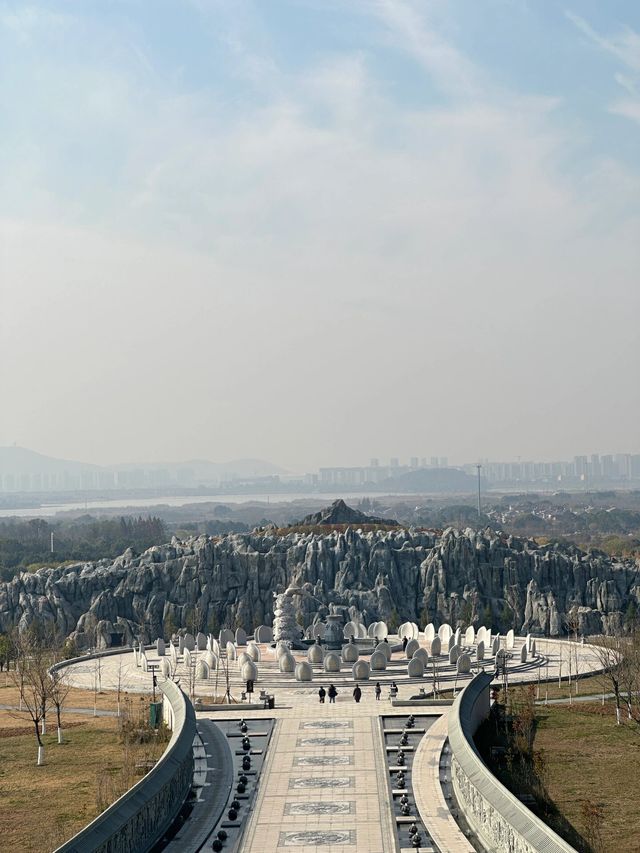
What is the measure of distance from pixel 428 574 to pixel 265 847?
205 feet

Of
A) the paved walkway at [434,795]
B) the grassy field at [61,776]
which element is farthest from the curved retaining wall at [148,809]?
the paved walkway at [434,795]

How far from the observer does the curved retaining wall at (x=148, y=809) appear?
19.1 m

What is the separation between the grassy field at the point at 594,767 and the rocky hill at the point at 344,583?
39265 millimetres

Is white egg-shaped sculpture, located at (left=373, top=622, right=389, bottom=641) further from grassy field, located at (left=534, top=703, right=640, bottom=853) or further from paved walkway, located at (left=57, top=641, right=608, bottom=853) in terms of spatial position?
grassy field, located at (left=534, top=703, right=640, bottom=853)

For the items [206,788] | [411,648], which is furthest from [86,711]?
[206,788]

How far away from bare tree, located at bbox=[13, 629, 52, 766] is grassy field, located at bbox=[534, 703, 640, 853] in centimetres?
1524

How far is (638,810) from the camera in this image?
2538 cm

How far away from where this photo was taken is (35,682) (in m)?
36.7

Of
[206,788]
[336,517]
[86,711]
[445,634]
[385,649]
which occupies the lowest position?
[86,711]

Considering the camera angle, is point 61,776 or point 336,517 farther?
point 336,517

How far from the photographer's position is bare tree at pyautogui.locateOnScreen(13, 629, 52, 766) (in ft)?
115

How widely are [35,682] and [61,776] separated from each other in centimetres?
732

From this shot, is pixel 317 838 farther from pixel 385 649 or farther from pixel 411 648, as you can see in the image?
pixel 411 648

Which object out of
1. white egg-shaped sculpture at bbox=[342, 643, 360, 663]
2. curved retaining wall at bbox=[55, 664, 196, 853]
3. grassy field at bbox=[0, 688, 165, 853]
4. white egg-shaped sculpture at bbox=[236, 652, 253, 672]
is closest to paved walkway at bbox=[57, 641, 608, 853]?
white egg-shaped sculpture at bbox=[236, 652, 253, 672]
